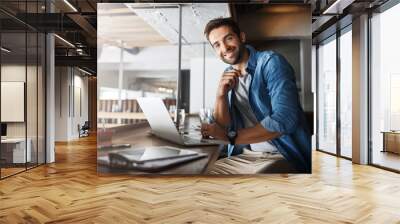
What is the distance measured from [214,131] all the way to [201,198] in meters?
1.41

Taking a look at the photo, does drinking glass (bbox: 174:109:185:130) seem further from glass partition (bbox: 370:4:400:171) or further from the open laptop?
glass partition (bbox: 370:4:400:171)

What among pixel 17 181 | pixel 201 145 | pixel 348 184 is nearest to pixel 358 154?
pixel 348 184

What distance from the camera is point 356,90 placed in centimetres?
758

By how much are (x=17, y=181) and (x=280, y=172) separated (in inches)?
157

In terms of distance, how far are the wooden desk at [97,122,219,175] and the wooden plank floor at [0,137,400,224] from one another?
13cm

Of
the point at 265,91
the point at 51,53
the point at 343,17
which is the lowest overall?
the point at 265,91

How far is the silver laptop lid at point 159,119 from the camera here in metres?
5.62

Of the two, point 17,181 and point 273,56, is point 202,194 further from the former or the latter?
point 17,181

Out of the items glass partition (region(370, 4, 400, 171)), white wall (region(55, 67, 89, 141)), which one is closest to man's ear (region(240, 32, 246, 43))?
glass partition (region(370, 4, 400, 171))

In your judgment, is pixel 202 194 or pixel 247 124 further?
pixel 247 124

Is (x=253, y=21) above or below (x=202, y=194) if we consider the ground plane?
above

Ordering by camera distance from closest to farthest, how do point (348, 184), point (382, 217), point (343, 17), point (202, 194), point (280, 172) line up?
point (382, 217), point (202, 194), point (348, 184), point (280, 172), point (343, 17)

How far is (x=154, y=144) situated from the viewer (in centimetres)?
Answer: 568

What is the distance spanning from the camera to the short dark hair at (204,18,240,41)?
564 centimetres
